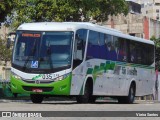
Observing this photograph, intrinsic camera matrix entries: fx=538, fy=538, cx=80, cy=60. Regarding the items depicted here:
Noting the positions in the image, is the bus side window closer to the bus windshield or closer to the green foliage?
the bus windshield

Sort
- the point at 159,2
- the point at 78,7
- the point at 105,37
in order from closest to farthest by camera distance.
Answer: the point at 105,37 < the point at 78,7 < the point at 159,2

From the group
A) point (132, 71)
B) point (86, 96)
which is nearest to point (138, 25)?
point (132, 71)

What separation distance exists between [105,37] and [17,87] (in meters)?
5.00

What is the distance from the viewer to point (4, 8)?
30.8 m

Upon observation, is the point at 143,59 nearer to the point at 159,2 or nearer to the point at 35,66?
the point at 35,66

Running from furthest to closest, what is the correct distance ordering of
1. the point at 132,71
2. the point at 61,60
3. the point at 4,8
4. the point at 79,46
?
1. the point at 4,8
2. the point at 132,71
3. the point at 79,46
4. the point at 61,60

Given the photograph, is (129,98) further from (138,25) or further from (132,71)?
(138,25)

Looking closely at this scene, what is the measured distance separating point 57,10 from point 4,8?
5144 millimetres

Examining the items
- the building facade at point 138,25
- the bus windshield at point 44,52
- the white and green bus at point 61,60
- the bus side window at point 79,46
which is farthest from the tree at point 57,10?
the building facade at point 138,25

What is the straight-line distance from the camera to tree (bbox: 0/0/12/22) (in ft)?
101

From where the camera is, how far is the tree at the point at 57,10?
3509cm

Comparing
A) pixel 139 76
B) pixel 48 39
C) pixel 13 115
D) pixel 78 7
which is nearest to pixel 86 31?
pixel 48 39

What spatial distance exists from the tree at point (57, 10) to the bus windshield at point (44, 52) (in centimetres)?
1325

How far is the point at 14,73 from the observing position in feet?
69.9
